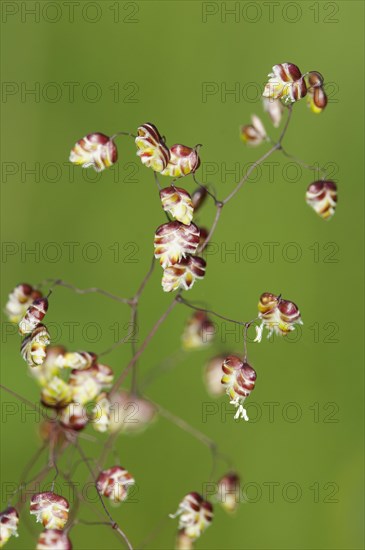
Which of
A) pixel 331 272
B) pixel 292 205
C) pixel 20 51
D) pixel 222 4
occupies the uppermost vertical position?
pixel 222 4

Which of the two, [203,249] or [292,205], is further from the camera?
[292,205]

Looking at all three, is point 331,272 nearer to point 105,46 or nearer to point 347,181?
point 347,181

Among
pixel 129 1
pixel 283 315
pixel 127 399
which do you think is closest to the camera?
pixel 283 315

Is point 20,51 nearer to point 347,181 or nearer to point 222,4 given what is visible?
point 222,4

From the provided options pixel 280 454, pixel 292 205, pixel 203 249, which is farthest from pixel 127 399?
pixel 292 205

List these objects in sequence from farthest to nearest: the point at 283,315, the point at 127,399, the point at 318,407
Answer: the point at 318,407, the point at 127,399, the point at 283,315

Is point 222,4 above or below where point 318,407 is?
above

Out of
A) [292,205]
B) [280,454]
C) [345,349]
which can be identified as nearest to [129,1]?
[292,205]
